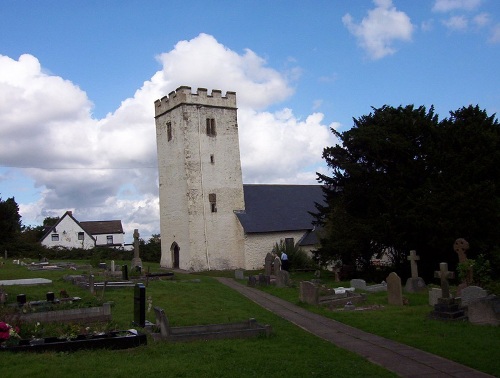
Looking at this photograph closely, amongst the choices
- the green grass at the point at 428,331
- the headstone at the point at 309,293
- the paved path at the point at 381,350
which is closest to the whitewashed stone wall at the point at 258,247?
the headstone at the point at 309,293

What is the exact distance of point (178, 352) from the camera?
9.73m

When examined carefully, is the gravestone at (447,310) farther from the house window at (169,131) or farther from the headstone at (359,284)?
the house window at (169,131)

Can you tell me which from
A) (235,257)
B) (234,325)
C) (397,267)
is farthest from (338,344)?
(235,257)

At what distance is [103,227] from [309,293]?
6343cm

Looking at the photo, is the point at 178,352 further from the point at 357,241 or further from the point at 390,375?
the point at 357,241

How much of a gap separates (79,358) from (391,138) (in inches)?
826

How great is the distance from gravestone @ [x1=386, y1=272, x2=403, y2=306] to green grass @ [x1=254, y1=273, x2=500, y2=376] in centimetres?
31

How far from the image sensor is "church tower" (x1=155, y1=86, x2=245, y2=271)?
39.3 m

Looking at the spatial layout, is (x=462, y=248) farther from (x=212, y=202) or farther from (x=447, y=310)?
(x=212, y=202)

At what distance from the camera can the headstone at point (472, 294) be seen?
13.2 metres

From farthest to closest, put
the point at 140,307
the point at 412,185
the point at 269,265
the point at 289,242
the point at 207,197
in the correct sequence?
the point at 289,242
the point at 207,197
the point at 269,265
the point at 412,185
the point at 140,307

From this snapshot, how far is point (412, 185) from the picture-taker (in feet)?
86.1

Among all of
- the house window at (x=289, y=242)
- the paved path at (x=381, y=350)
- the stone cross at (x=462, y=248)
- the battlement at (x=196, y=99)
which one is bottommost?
the paved path at (x=381, y=350)

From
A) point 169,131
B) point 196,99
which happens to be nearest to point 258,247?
point 169,131
